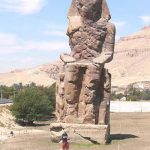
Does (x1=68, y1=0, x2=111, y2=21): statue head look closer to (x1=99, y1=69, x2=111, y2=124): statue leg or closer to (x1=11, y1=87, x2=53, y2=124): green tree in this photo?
(x1=99, y1=69, x2=111, y2=124): statue leg

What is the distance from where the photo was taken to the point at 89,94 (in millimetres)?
17953

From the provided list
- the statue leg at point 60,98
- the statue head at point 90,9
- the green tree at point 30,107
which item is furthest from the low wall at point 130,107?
the statue leg at point 60,98

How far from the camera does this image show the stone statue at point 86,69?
58.6 ft

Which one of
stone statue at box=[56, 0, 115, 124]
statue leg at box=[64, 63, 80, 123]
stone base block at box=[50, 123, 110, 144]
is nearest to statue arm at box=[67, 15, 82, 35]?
stone statue at box=[56, 0, 115, 124]

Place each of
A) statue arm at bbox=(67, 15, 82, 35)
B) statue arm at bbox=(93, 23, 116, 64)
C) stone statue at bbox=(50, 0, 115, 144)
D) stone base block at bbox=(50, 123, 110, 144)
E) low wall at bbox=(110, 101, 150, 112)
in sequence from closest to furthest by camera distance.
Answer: stone base block at bbox=(50, 123, 110, 144) < stone statue at bbox=(50, 0, 115, 144) < statue arm at bbox=(93, 23, 116, 64) < statue arm at bbox=(67, 15, 82, 35) < low wall at bbox=(110, 101, 150, 112)

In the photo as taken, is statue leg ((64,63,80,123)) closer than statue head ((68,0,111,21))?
Yes

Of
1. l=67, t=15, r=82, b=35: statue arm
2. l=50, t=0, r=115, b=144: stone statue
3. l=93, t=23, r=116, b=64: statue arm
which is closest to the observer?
l=50, t=0, r=115, b=144: stone statue

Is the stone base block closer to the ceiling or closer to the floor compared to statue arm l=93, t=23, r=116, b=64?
closer to the floor

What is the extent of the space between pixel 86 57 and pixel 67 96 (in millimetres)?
1552

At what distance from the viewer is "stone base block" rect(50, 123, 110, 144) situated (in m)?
17.5

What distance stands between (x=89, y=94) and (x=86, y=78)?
1.85ft

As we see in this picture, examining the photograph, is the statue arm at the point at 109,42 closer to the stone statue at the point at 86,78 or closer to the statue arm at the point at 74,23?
the stone statue at the point at 86,78

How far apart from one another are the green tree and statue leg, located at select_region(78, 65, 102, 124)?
2244cm

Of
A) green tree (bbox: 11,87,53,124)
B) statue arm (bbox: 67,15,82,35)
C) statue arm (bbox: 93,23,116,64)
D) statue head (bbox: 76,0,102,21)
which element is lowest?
green tree (bbox: 11,87,53,124)
